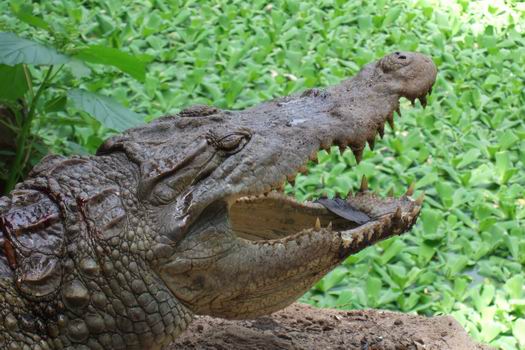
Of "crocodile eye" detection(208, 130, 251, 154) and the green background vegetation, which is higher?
"crocodile eye" detection(208, 130, 251, 154)

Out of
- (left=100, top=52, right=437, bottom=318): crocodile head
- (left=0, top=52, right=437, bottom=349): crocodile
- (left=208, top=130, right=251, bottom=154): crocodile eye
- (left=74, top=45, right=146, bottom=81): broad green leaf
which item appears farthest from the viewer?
(left=74, top=45, right=146, bottom=81): broad green leaf

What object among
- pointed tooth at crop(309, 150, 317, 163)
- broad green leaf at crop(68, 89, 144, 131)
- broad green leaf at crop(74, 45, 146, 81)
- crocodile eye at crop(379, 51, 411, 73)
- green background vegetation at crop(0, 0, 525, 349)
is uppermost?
crocodile eye at crop(379, 51, 411, 73)

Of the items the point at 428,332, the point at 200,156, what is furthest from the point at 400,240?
the point at 200,156

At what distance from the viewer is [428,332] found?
2959mm

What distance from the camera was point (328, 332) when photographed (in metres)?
2.92

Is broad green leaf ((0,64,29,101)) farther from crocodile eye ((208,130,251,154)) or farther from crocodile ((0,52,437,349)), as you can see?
crocodile eye ((208,130,251,154))

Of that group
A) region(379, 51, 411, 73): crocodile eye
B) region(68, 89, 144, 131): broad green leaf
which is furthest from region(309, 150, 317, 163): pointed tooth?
region(68, 89, 144, 131): broad green leaf

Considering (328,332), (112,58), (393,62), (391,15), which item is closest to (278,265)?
(328,332)

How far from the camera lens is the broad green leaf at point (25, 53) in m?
3.02

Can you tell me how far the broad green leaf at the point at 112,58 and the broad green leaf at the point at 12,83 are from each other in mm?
299

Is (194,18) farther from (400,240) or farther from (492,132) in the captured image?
(400,240)

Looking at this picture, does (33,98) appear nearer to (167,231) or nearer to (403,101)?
(167,231)

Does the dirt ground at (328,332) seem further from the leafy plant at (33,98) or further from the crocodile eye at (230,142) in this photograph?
the leafy plant at (33,98)

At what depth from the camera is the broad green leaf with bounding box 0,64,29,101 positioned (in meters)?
3.37
